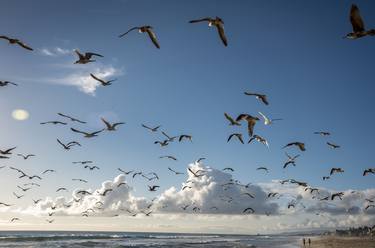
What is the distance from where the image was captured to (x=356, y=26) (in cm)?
1173

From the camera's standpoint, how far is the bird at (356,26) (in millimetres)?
10712

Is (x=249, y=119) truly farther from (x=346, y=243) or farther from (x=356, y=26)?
(x=346, y=243)

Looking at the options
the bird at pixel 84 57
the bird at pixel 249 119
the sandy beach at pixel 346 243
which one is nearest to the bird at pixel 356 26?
the bird at pixel 249 119

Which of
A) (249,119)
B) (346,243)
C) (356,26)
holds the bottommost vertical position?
(346,243)

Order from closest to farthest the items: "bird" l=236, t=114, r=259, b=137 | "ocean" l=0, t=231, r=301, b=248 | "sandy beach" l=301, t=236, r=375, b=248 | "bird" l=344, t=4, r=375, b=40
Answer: "bird" l=344, t=4, r=375, b=40, "bird" l=236, t=114, r=259, b=137, "sandy beach" l=301, t=236, r=375, b=248, "ocean" l=0, t=231, r=301, b=248

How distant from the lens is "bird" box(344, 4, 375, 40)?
10.7 metres

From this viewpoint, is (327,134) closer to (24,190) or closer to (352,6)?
(352,6)

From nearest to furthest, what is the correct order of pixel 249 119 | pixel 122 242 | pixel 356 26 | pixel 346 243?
pixel 356 26 → pixel 249 119 → pixel 346 243 → pixel 122 242

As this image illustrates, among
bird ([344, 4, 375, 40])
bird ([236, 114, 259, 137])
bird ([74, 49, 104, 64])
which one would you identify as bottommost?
bird ([236, 114, 259, 137])

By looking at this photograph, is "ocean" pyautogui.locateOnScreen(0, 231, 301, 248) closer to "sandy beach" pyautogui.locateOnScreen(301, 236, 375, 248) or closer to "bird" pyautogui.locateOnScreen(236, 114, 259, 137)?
"sandy beach" pyautogui.locateOnScreen(301, 236, 375, 248)

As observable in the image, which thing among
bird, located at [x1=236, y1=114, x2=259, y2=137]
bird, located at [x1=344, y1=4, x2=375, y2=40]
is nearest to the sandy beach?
bird, located at [x1=236, y1=114, x2=259, y2=137]

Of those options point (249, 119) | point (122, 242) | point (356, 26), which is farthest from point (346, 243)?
point (356, 26)

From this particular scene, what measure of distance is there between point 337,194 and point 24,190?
3159 cm

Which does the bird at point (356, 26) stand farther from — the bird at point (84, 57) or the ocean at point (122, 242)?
the ocean at point (122, 242)
